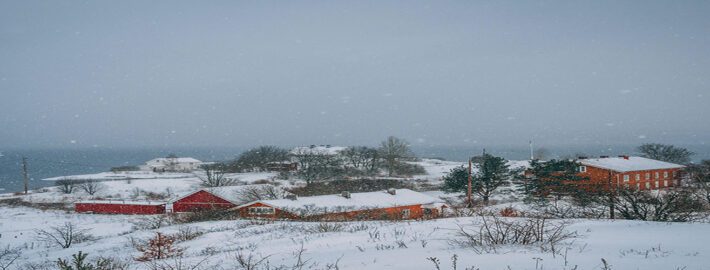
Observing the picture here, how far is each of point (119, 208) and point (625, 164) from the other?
55263mm

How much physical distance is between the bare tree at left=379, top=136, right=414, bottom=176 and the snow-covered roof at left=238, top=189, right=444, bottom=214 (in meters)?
38.1

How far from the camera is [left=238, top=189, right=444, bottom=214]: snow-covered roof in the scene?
1057 inches

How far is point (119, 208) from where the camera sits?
3919cm

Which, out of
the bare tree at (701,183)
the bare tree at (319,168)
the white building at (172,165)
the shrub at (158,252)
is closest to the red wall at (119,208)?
the bare tree at (319,168)

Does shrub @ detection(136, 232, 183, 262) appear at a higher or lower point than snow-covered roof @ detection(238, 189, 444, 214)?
higher

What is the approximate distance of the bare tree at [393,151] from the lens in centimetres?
7350

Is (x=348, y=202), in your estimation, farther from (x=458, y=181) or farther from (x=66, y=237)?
(x=66, y=237)

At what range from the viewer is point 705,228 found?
6434 mm

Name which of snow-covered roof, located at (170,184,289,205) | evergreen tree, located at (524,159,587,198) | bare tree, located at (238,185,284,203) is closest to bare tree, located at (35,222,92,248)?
snow-covered roof, located at (170,184,289,205)

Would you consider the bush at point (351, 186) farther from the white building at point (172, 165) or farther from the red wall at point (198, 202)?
the white building at point (172, 165)

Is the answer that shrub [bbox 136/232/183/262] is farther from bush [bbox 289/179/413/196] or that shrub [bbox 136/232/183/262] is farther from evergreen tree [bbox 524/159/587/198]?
bush [bbox 289/179/413/196]

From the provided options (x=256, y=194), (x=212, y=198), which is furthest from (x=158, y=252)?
(x=212, y=198)

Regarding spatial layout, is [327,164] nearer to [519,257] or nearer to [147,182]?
[147,182]

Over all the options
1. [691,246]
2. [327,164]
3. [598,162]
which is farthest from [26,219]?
[598,162]
